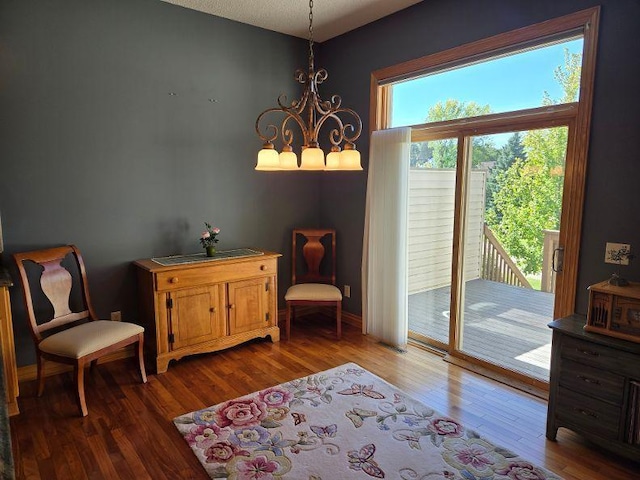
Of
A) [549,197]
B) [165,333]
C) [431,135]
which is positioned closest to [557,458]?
[549,197]

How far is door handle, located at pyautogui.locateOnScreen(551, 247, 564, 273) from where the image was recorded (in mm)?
2827

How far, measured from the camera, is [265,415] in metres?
2.71

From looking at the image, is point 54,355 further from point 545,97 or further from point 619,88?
point 619,88

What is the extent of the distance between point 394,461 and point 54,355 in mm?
2266

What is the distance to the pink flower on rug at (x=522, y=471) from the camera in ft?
6.99

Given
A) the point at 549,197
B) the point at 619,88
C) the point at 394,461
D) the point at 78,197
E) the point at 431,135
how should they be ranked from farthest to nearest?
the point at 431,135 → the point at 78,197 → the point at 549,197 → the point at 619,88 → the point at 394,461

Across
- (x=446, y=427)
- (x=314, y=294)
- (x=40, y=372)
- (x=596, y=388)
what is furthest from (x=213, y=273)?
(x=596, y=388)

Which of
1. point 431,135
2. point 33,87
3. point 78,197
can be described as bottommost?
point 78,197

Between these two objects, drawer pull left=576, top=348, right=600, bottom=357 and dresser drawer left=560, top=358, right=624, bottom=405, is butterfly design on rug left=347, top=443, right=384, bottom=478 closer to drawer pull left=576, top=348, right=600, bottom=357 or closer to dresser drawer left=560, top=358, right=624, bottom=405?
dresser drawer left=560, top=358, right=624, bottom=405

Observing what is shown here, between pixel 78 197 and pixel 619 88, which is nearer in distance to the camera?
pixel 619 88

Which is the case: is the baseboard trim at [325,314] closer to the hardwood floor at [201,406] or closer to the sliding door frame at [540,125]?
the hardwood floor at [201,406]

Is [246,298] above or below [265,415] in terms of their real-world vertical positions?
above

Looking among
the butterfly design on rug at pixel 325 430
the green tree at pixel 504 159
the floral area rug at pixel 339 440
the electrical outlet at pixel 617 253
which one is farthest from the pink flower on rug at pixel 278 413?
the electrical outlet at pixel 617 253

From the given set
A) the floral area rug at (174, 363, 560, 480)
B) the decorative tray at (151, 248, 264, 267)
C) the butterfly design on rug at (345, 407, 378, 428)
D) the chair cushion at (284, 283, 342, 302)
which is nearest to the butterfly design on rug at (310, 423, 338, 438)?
the floral area rug at (174, 363, 560, 480)
